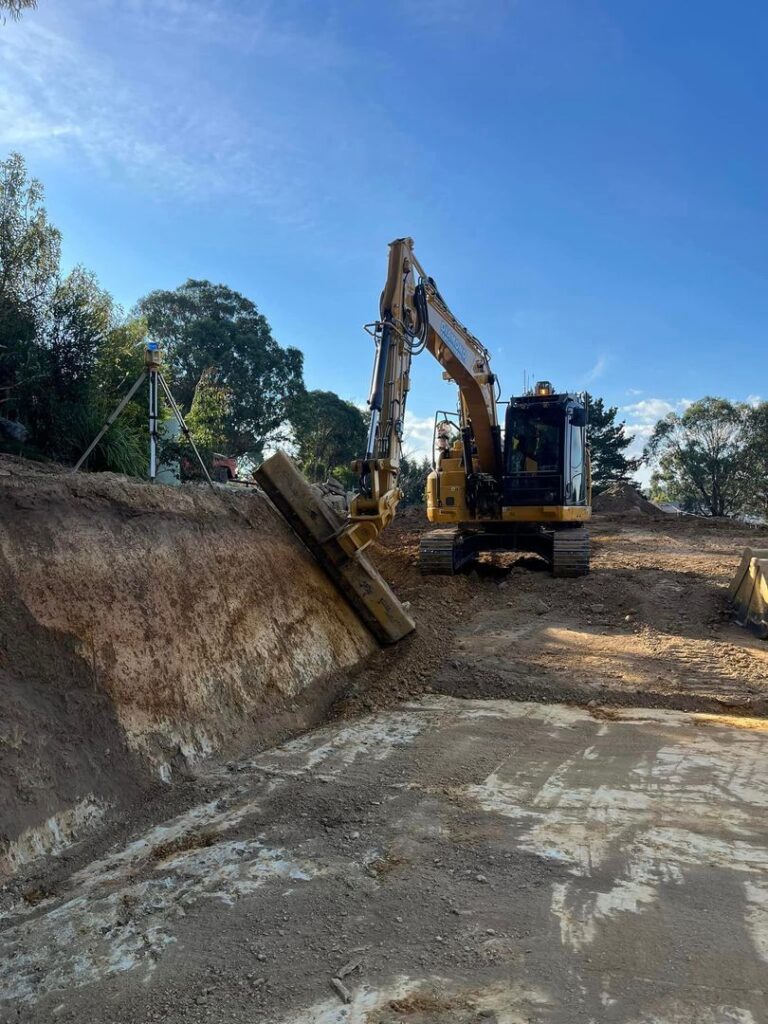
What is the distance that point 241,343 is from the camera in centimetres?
2866

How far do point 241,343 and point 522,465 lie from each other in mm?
20914

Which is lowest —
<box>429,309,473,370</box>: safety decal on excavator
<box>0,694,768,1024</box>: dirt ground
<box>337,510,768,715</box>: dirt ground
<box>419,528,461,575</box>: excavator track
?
<box>0,694,768,1024</box>: dirt ground

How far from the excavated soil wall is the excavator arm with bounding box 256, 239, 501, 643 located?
49 centimetres

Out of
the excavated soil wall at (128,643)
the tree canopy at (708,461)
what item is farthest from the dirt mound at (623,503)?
the excavated soil wall at (128,643)

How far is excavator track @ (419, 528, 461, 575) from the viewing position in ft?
33.8

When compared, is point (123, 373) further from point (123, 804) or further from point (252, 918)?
point (252, 918)

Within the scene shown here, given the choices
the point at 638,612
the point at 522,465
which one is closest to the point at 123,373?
the point at 522,465

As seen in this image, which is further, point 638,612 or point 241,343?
point 241,343

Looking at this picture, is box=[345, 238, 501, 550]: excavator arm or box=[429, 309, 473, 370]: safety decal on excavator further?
box=[429, 309, 473, 370]: safety decal on excavator

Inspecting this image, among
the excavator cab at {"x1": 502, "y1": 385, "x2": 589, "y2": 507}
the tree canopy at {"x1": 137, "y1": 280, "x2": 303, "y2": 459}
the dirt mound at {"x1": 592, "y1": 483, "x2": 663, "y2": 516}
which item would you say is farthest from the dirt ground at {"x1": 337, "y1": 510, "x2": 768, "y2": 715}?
the tree canopy at {"x1": 137, "y1": 280, "x2": 303, "y2": 459}

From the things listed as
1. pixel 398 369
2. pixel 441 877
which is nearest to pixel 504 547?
pixel 398 369

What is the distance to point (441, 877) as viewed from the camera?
3.04m

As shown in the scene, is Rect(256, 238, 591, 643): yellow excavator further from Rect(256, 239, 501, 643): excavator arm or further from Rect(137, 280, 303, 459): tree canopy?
Rect(137, 280, 303, 459): tree canopy

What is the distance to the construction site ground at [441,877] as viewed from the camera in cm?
230
